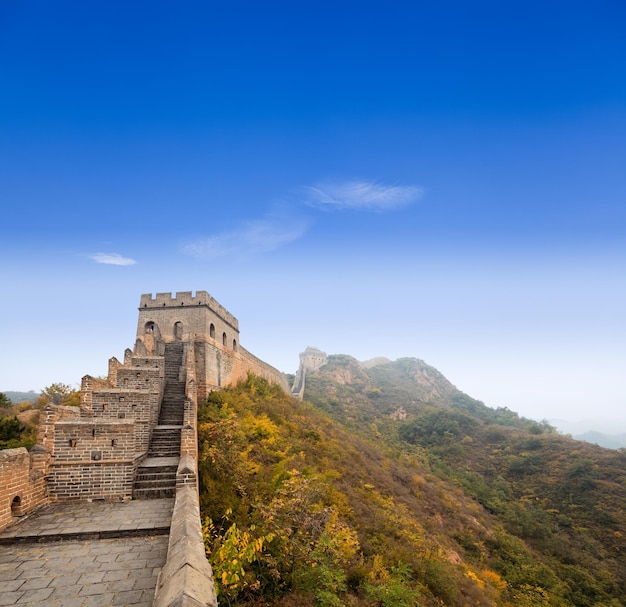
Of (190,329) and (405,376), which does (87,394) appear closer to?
(190,329)

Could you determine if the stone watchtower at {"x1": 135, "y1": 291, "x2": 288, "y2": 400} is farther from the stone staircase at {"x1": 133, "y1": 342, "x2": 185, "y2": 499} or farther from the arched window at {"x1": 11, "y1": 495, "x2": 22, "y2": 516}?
the arched window at {"x1": 11, "y1": 495, "x2": 22, "y2": 516}

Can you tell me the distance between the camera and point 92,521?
242 inches

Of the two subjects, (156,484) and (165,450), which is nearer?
(156,484)

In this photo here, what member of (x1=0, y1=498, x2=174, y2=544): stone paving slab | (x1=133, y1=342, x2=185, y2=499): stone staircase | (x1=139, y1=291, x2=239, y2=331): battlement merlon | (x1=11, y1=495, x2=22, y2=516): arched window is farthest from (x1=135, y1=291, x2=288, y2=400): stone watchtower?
(x1=11, y1=495, x2=22, y2=516): arched window

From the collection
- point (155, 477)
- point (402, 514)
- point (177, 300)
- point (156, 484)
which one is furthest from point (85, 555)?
point (177, 300)

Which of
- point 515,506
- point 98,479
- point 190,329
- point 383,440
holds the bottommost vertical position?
→ point 515,506

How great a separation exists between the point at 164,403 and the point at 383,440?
23932 mm

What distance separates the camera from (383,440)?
31.5m

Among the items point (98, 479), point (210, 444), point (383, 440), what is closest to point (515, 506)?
point (383, 440)

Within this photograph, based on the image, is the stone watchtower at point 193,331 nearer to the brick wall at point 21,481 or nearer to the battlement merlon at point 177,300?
the battlement merlon at point 177,300

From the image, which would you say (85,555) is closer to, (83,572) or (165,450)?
(83,572)

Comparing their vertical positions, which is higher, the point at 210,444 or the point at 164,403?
the point at 164,403

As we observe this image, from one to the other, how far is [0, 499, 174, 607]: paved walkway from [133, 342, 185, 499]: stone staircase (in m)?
0.67

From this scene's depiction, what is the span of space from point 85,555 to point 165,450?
4564 mm
